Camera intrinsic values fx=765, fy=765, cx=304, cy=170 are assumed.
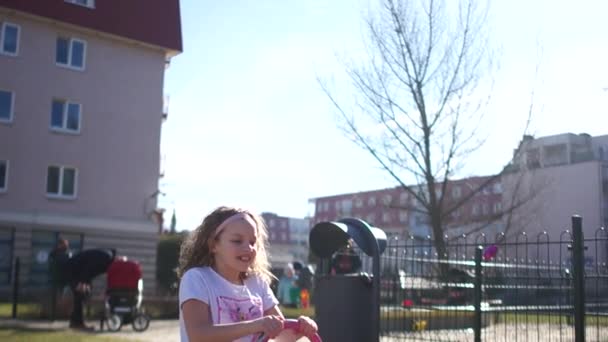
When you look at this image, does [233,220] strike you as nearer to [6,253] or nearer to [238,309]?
[238,309]

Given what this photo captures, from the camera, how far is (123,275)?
16062 mm

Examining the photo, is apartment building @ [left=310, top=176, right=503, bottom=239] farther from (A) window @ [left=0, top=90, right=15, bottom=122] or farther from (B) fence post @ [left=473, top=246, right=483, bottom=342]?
(A) window @ [left=0, top=90, right=15, bottom=122]

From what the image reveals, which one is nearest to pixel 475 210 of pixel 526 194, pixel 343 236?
pixel 526 194

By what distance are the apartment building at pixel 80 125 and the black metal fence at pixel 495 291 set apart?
2435cm

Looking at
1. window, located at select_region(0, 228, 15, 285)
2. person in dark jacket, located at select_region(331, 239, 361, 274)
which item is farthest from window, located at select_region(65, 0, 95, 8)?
person in dark jacket, located at select_region(331, 239, 361, 274)

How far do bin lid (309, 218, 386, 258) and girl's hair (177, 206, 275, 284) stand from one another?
16.2 feet

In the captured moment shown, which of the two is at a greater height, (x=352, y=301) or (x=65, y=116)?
(x=65, y=116)

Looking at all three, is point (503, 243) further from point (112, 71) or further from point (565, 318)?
point (112, 71)

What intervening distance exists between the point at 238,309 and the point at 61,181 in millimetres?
34775

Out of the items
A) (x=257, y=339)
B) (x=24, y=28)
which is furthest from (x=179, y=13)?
(x=257, y=339)

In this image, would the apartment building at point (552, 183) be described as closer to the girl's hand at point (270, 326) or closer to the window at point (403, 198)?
the window at point (403, 198)

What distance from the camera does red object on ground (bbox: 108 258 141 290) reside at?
16.0 meters

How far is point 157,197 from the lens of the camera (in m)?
40.1

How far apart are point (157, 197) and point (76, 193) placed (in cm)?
469
